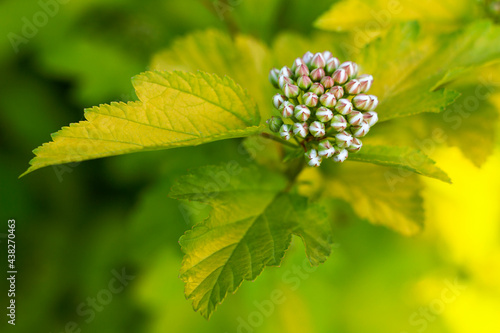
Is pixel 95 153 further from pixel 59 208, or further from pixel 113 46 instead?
pixel 59 208

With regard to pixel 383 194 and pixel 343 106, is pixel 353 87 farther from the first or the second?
pixel 383 194

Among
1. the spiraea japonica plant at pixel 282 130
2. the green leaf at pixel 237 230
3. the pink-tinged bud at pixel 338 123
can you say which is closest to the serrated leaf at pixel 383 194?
the spiraea japonica plant at pixel 282 130

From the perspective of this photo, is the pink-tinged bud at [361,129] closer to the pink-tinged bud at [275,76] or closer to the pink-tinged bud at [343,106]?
the pink-tinged bud at [343,106]

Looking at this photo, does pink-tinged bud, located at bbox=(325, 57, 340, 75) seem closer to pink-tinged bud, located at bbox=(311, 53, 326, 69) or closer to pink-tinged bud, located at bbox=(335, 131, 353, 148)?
pink-tinged bud, located at bbox=(311, 53, 326, 69)

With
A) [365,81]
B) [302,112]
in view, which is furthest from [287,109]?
[365,81]

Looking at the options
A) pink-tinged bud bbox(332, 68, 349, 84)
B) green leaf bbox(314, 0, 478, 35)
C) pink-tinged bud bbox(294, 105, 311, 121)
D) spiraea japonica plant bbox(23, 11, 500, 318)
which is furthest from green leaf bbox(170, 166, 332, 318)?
green leaf bbox(314, 0, 478, 35)

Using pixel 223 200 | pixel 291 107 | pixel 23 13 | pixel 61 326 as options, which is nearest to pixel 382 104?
pixel 291 107
